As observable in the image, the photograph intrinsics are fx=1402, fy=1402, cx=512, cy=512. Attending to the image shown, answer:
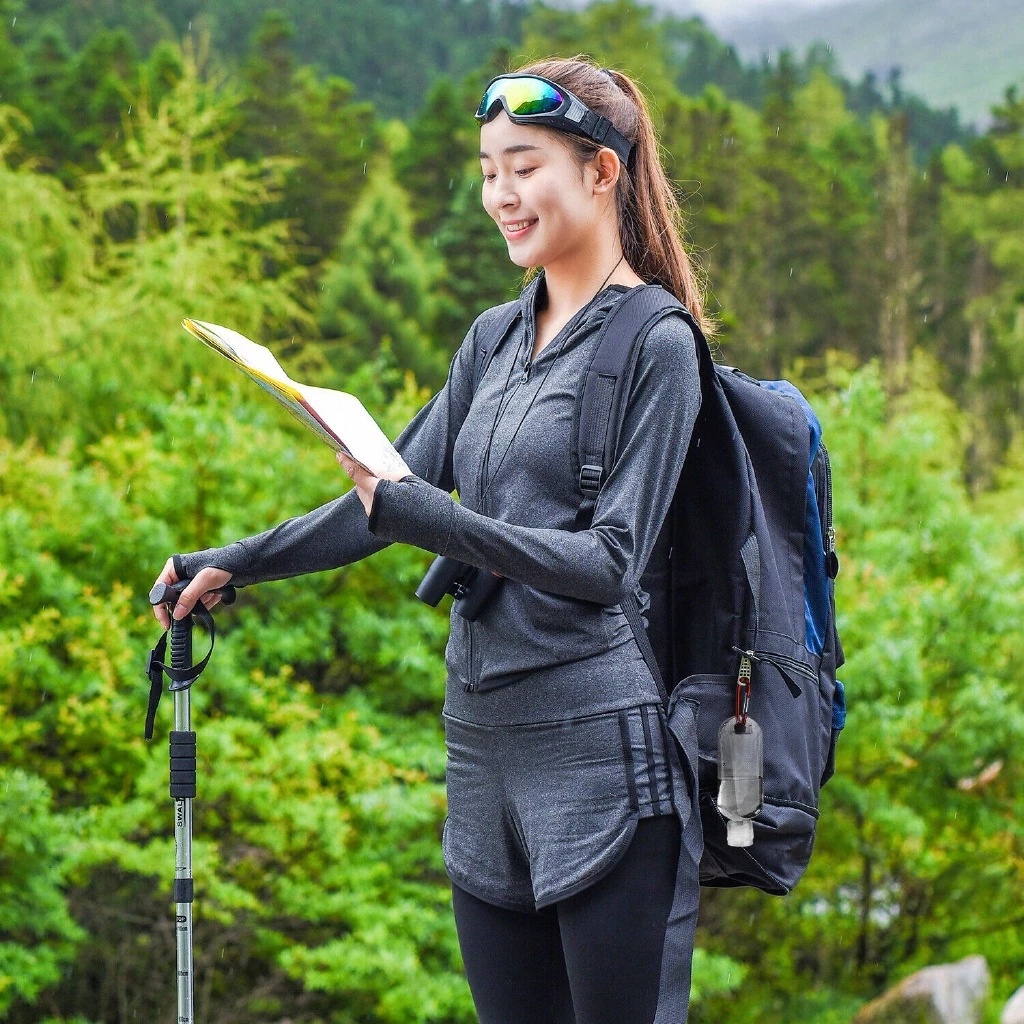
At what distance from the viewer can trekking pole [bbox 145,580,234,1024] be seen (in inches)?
73.8

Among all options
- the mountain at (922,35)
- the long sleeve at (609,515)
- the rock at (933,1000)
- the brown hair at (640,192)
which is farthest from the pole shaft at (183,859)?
the mountain at (922,35)

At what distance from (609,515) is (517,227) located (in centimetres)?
42

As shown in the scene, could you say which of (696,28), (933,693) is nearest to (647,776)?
(933,693)

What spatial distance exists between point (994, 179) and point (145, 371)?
31945 millimetres

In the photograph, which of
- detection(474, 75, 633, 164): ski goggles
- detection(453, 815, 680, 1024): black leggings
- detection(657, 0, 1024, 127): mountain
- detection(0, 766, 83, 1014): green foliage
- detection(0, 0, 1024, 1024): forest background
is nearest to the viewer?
detection(453, 815, 680, 1024): black leggings

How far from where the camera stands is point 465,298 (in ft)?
88.6

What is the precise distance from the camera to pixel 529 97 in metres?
1.74

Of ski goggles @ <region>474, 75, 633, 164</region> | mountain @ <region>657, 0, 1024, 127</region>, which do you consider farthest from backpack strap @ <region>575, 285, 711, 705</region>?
mountain @ <region>657, 0, 1024, 127</region>

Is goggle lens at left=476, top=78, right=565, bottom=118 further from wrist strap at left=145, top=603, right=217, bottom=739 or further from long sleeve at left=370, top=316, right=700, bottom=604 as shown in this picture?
wrist strap at left=145, top=603, right=217, bottom=739

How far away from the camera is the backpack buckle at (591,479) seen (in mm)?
1644

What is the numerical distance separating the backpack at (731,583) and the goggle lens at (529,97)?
26cm

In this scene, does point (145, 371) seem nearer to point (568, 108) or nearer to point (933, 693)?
point (933, 693)

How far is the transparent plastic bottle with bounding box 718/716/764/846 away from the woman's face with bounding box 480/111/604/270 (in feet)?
2.10

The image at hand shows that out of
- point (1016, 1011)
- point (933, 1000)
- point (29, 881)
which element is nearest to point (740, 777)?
point (29, 881)
